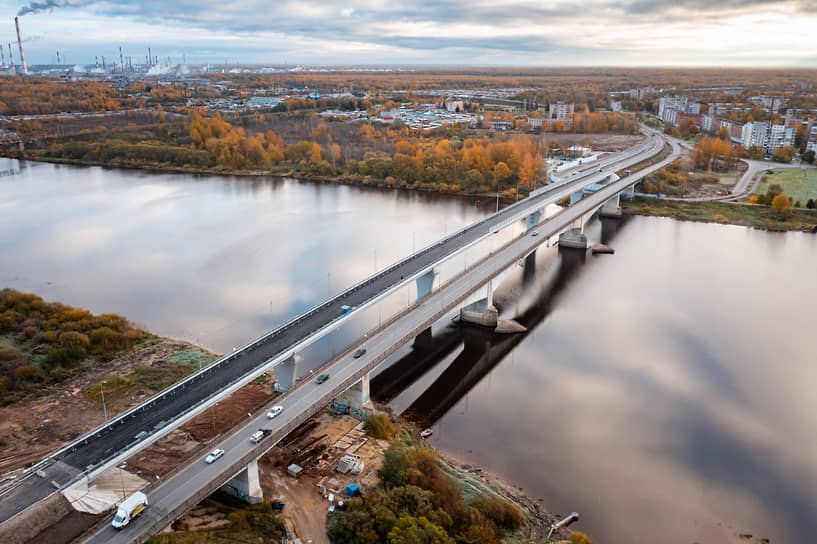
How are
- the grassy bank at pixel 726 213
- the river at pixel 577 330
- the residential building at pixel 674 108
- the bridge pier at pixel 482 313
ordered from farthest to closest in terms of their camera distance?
the residential building at pixel 674 108 < the grassy bank at pixel 726 213 < the bridge pier at pixel 482 313 < the river at pixel 577 330

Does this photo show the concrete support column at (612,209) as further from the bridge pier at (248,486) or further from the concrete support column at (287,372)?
the bridge pier at (248,486)

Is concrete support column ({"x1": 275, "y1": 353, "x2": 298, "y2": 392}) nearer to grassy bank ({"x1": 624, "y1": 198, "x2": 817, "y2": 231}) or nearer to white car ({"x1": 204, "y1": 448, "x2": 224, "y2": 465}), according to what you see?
white car ({"x1": 204, "y1": 448, "x2": 224, "y2": 465})

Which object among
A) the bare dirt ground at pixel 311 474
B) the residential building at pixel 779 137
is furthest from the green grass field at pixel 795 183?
the bare dirt ground at pixel 311 474

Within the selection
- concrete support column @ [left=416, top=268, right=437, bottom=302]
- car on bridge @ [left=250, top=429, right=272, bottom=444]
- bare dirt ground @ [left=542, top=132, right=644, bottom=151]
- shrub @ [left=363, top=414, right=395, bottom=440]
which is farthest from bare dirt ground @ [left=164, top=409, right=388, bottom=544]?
bare dirt ground @ [left=542, top=132, right=644, bottom=151]

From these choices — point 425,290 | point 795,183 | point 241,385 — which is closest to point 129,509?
point 241,385

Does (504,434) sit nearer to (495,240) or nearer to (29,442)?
(29,442)

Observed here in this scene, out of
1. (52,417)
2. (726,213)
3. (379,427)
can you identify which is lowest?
(52,417)

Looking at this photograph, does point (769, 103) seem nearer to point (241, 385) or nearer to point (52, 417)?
point (241, 385)
